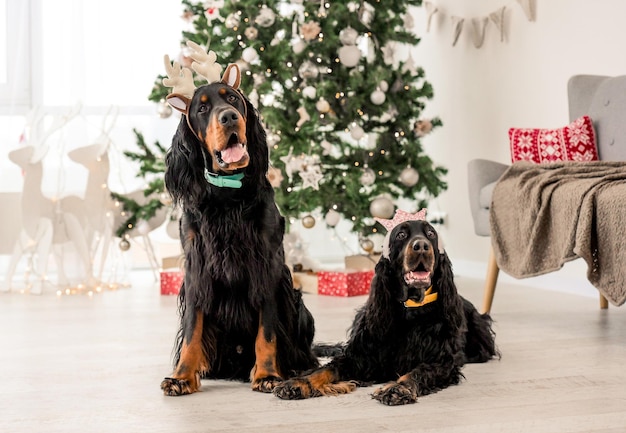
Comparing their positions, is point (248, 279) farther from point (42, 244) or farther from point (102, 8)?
point (102, 8)

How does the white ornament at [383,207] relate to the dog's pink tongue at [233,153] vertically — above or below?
below

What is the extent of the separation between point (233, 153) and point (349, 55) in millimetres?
2742

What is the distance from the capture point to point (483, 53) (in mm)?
5652

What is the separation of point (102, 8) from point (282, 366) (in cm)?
407

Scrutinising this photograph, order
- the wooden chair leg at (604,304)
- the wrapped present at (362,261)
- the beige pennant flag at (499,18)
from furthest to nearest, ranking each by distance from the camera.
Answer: the beige pennant flag at (499,18) → the wrapped present at (362,261) → the wooden chair leg at (604,304)

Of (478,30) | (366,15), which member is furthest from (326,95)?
(478,30)

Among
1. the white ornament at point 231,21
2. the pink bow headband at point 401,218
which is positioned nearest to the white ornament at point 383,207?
the white ornament at point 231,21

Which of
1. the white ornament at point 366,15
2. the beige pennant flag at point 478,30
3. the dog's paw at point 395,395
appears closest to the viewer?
the dog's paw at point 395,395

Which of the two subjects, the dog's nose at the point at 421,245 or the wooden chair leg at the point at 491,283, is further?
the wooden chair leg at the point at 491,283

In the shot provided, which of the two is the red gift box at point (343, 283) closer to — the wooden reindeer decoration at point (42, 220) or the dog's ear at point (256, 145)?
the wooden reindeer decoration at point (42, 220)

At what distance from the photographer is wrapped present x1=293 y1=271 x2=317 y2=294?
15.9ft

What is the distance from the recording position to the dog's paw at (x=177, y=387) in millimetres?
2387

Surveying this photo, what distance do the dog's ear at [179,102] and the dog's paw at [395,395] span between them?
90 cm

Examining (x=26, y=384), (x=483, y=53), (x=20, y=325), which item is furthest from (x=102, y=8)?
(x=26, y=384)
